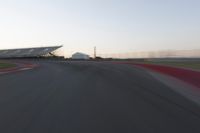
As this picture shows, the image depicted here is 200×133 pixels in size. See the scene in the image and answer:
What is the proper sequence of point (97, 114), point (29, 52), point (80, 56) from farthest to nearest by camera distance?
point (80, 56) < point (29, 52) < point (97, 114)

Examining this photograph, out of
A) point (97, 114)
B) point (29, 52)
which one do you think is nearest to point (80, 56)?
point (29, 52)

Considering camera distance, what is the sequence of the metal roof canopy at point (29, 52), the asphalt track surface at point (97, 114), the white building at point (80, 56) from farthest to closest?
the white building at point (80, 56), the metal roof canopy at point (29, 52), the asphalt track surface at point (97, 114)

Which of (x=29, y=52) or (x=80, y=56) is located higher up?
(x=29, y=52)

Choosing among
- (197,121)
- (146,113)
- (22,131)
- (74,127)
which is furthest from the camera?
(146,113)

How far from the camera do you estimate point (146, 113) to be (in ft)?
27.7

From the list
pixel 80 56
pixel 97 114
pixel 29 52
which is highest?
pixel 97 114

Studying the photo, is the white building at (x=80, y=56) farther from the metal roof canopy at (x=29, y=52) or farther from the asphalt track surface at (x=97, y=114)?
the asphalt track surface at (x=97, y=114)

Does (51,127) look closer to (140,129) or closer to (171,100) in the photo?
(140,129)

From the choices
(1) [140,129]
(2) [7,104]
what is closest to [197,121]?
(1) [140,129]

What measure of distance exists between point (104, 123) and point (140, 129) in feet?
2.95

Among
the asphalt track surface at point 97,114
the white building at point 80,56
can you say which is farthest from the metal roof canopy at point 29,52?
the asphalt track surface at point 97,114

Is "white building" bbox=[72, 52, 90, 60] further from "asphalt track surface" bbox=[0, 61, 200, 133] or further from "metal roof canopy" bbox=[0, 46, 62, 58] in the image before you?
"asphalt track surface" bbox=[0, 61, 200, 133]

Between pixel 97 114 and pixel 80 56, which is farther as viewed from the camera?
pixel 80 56

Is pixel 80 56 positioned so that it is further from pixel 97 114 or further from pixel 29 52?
pixel 97 114
